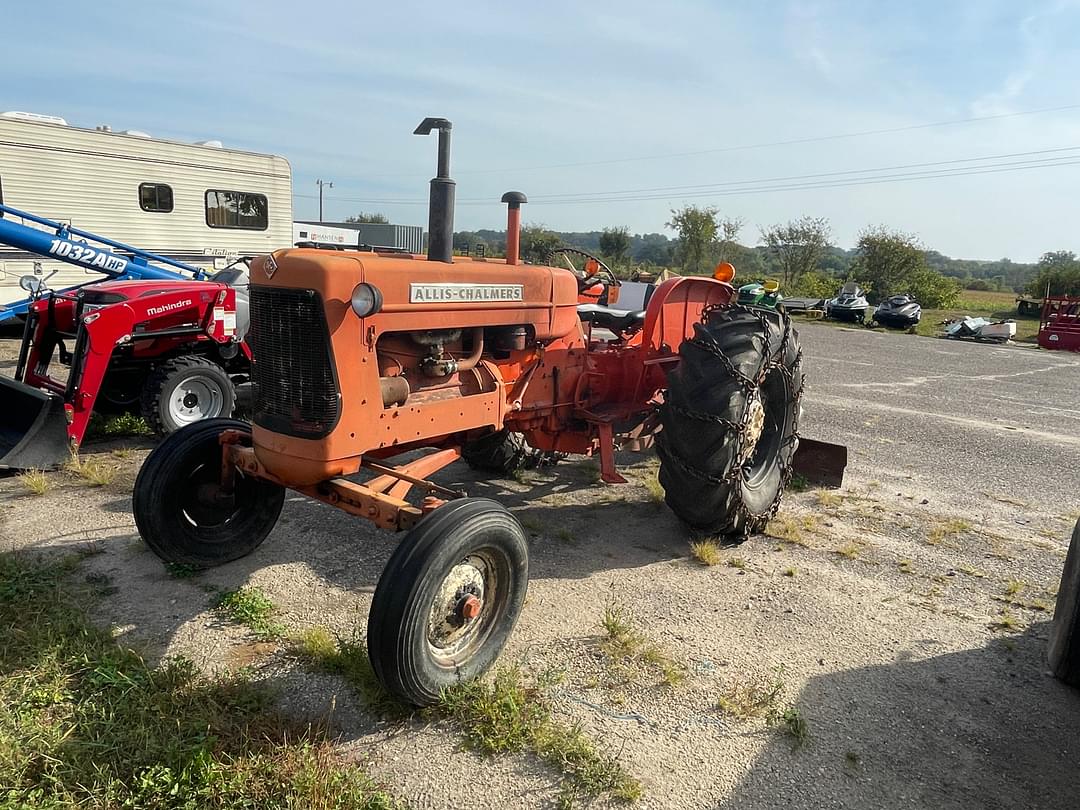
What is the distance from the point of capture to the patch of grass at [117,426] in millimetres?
6250

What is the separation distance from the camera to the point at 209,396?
20.2ft

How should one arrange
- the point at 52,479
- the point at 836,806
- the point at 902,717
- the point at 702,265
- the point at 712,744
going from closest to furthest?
the point at 836,806 < the point at 712,744 < the point at 902,717 < the point at 52,479 < the point at 702,265

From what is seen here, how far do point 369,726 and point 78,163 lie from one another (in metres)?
11.1

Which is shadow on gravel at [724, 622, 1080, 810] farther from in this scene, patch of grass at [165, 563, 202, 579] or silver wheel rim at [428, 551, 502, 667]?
patch of grass at [165, 563, 202, 579]

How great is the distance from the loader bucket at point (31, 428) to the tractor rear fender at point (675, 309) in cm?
415

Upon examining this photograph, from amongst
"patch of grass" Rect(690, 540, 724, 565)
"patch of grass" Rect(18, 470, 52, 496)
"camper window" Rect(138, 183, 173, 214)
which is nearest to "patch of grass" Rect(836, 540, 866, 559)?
"patch of grass" Rect(690, 540, 724, 565)

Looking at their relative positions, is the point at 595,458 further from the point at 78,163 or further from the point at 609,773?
the point at 78,163

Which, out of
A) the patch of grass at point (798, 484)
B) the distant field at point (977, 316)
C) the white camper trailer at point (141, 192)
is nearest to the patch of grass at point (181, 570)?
the patch of grass at point (798, 484)

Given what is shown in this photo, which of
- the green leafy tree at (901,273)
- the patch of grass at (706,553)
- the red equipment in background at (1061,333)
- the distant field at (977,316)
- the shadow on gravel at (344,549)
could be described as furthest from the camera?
the green leafy tree at (901,273)

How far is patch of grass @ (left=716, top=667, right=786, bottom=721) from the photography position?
110 inches

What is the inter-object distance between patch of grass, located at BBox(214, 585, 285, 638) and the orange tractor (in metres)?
0.33

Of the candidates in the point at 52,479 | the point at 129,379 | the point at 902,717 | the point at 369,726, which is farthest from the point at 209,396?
the point at 902,717

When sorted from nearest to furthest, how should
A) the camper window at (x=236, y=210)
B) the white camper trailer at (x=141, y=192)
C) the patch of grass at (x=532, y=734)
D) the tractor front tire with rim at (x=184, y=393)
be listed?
the patch of grass at (x=532, y=734) < the tractor front tire with rim at (x=184, y=393) < the white camper trailer at (x=141, y=192) < the camper window at (x=236, y=210)

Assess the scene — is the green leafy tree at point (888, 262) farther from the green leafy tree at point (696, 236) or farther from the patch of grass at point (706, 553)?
the patch of grass at point (706, 553)
